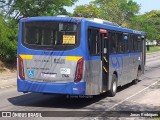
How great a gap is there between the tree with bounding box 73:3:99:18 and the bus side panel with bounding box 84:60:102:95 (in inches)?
2787

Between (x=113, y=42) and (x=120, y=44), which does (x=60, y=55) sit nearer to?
(x=113, y=42)

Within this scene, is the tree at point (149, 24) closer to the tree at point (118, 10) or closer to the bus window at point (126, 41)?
the tree at point (118, 10)

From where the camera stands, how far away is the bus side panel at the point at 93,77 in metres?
13.0

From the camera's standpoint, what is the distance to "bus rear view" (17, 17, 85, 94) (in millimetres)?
12797

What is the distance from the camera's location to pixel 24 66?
529 inches

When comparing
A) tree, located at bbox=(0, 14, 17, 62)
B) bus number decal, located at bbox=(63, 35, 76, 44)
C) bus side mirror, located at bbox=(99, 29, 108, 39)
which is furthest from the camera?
tree, located at bbox=(0, 14, 17, 62)

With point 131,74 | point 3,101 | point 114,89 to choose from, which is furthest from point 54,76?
point 131,74

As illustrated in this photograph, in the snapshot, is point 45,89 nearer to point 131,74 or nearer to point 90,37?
point 90,37

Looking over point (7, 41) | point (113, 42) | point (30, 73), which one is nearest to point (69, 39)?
point (30, 73)

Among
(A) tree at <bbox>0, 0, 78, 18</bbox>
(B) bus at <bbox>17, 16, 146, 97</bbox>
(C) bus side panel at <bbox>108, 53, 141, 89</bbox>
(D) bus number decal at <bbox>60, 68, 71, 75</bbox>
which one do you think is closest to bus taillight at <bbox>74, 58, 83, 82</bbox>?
(B) bus at <bbox>17, 16, 146, 97</bbox>

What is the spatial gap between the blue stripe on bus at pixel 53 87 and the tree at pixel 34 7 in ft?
60.4

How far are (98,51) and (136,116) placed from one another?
334 centimetres

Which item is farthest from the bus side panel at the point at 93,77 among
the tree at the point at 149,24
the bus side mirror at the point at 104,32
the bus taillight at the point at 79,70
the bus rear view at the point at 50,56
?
the tree at the point at 149,24

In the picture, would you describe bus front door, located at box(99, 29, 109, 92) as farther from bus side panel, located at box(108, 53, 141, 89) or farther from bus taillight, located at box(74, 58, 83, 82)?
bus taillight, located at box(74, 58, 83, 82)
